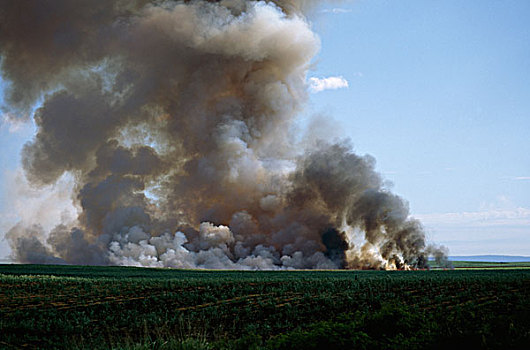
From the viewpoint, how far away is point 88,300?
124 ft

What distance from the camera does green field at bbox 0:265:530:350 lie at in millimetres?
17625

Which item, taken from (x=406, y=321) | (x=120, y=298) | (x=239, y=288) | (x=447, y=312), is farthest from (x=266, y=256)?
(x=406, y=321)

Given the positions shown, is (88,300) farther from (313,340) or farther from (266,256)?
(266,256)

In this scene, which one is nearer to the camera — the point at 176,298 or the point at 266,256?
the point at 176,298

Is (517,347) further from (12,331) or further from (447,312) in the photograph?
(12,331)

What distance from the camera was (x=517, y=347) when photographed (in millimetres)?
15258

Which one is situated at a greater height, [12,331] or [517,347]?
[517,347]

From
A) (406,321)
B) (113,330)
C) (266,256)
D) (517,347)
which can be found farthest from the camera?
(266,256)

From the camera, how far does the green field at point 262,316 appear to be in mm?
17625

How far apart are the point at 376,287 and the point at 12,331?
99.5 ft

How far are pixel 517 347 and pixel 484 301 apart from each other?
19988 millimetres

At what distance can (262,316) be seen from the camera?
3005 centimetres

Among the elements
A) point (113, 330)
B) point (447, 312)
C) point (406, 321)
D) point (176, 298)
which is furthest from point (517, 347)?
point (176, 298)

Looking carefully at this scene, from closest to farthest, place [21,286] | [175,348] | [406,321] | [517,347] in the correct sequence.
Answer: [517,347]
[175,348]
[406,321]
[21,286]
